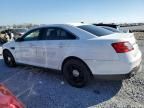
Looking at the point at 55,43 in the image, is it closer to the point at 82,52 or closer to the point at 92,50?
the point at 82,52

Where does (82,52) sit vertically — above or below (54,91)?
above

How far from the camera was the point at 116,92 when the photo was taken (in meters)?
5.05

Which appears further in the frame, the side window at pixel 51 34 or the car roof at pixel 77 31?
the side window at pixel 51 34

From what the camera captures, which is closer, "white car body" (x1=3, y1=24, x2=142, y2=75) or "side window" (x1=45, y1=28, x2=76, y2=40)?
Result: "white car body" (x1=3, y1=24, x2=142, y2=75)

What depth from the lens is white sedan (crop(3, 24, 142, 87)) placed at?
478 cm

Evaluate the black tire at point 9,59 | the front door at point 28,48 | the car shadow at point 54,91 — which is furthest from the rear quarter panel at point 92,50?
the black tire at point 9,59

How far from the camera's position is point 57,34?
5891mm

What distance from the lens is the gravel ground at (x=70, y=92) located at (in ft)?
14.6

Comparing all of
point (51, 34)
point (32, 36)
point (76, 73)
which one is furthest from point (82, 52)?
point (32, 36)

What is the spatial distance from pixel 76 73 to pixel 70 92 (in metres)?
0.50

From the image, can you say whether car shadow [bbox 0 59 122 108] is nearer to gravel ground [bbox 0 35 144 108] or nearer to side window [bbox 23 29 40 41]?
gravel ground [bbox 0 35 144 108]

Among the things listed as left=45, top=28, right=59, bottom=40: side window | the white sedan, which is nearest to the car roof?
the white sedan

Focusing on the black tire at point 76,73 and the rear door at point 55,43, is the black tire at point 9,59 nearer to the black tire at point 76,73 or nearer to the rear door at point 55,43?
the rear door at point 55,43

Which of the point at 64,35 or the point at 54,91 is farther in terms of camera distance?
the point at 64,35
